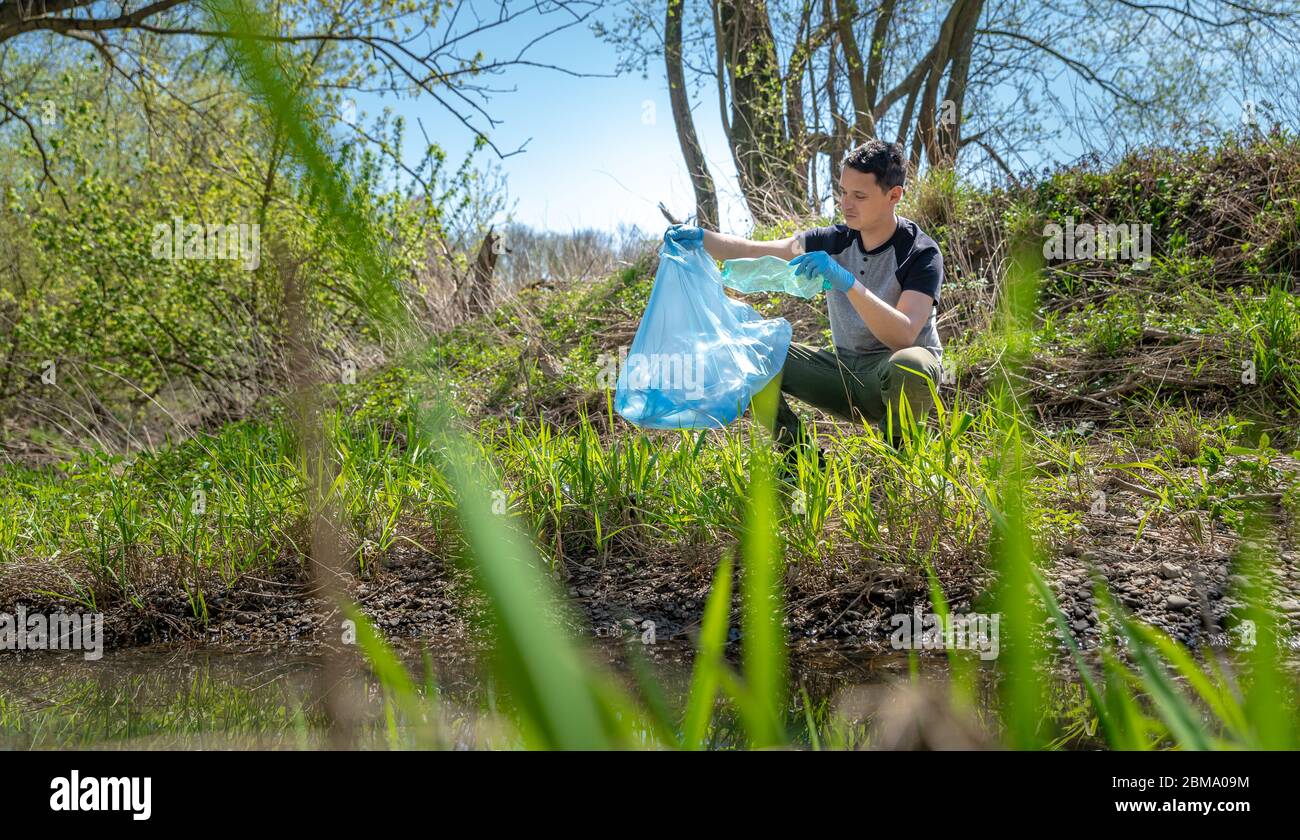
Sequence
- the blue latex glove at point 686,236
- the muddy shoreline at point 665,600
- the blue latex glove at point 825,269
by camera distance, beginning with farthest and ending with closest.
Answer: the blue latex glove at point 686,236
the blue latex glove at point 825,269
the muddy shoreline at point 665,600

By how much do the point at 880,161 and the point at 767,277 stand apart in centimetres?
67

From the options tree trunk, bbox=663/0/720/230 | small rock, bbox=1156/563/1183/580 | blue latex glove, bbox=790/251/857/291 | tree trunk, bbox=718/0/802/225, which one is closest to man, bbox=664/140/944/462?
blue latex glove, bbox=790/251/857/291

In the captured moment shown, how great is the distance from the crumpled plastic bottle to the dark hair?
49cm

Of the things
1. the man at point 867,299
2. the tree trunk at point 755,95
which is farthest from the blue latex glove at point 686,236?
the tree trunk at point 755,95

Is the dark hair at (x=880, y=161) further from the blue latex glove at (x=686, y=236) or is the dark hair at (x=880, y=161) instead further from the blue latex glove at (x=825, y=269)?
the blue latex glove at (x=686, y=236)

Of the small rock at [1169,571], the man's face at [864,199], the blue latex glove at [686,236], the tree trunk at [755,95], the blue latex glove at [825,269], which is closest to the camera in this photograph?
the small rock at [1169,571]

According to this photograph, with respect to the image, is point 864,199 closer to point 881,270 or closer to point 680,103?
point 881,270

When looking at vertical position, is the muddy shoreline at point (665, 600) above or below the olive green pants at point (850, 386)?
below

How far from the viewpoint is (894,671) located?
2.54 metres

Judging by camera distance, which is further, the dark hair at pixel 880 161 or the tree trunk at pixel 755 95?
the tree trunk at pixel 755 95

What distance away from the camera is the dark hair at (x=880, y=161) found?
3.70 meters

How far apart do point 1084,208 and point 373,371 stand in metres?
5.79
